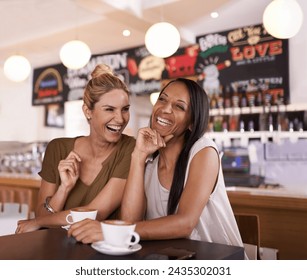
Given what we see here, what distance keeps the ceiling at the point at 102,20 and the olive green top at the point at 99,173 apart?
8.89 feet

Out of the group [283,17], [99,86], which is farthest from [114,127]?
[283,17]

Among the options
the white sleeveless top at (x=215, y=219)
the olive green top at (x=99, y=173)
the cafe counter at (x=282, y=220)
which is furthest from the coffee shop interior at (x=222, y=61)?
the white sleeveless top at (x=215, y=219)

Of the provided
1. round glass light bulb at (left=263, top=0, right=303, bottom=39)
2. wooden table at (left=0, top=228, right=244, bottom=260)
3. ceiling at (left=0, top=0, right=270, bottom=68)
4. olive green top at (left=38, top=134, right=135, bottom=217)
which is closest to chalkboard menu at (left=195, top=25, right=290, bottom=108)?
ceiling at (left=0, top=0, right=270, bottom=68)

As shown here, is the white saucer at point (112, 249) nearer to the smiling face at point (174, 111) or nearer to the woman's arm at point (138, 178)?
the woman's arm at point (138, 178)

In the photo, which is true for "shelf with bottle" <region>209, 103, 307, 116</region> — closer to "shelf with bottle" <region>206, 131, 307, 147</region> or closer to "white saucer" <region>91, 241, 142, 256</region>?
"shelf with bottle" <region>206, 131, 307, 147</region>

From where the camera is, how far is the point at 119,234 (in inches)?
39.9

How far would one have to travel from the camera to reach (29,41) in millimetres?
6059

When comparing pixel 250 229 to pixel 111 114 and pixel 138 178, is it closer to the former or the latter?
pixel 138 178

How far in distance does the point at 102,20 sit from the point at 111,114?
11.6ft

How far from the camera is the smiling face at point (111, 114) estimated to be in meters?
1.81

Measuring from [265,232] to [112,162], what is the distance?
5.05ft
